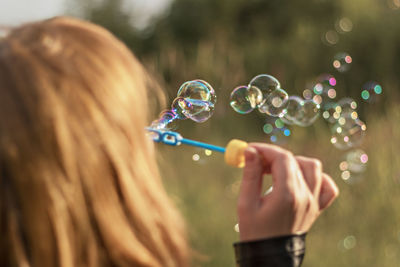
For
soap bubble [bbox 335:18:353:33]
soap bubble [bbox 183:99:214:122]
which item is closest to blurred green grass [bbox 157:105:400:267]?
soap bubble [bbox 183:99:214:122]

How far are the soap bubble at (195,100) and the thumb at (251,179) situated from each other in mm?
1116

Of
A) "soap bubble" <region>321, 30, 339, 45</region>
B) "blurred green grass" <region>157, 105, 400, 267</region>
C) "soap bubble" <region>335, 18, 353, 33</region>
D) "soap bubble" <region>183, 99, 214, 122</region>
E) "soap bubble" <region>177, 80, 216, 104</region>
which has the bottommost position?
"blurred green grass" <region>157, 105, 400, 267</region>

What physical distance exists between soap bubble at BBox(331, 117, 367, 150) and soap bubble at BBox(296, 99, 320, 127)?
7.5 inches

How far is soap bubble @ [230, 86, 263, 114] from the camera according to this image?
2600 millimetres

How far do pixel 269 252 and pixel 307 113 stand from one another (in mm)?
1856

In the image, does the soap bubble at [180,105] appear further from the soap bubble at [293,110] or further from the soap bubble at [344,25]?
the soap bubble at [344,25]

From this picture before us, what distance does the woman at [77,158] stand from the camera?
3.21 feet

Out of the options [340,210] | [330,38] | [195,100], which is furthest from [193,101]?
[330,38]

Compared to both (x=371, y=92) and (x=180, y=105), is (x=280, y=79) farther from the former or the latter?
(x=180, y=105)

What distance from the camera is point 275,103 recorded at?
2617 mm

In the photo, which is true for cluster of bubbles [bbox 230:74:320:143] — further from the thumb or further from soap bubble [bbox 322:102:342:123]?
the thumb

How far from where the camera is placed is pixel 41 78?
0.99 meters

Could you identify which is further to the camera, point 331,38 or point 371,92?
point 331,38

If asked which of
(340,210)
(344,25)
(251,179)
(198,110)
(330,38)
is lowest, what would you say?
(340,210)
